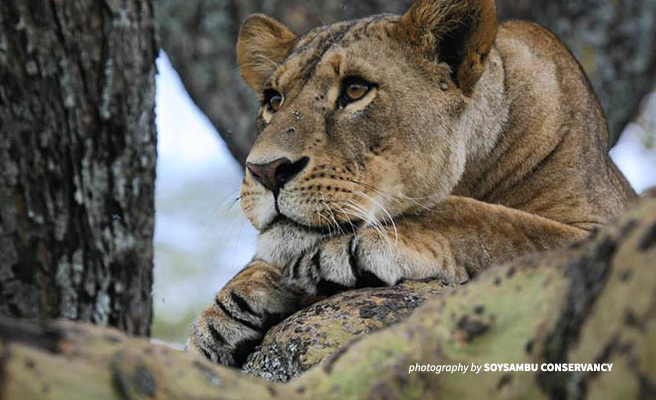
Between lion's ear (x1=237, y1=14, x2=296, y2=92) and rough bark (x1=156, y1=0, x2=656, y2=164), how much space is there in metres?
1.23

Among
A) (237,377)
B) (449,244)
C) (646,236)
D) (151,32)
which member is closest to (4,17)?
(151,32)

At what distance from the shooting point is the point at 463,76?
13.1 ft

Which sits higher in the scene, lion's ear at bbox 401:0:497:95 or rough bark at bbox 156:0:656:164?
lion's ear at bbox 401:0:497:95

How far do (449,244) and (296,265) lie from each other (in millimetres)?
503

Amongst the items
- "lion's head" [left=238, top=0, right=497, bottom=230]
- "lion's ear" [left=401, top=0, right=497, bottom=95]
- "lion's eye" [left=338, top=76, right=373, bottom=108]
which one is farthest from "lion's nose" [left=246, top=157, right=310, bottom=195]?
"lion's ear" [left=401, top=0, right=497, bottom=95]

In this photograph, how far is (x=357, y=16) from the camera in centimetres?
602

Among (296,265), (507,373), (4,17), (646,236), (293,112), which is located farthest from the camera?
(293,112)

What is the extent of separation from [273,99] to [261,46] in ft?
1.84

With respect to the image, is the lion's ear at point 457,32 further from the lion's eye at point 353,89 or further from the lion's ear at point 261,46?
the lion's ear at point 261,46

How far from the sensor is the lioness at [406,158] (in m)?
3.38

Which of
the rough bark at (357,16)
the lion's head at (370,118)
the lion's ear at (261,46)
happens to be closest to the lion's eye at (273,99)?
the lion's head at (370,118)

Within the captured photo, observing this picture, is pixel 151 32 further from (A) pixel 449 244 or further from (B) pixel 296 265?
(A) pixel 449 244

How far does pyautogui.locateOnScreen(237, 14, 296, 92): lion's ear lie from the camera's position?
4.57 meters

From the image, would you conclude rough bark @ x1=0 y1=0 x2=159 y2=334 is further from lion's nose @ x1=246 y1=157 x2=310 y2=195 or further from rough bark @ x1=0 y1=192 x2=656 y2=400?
rough bark @ x1=0 y1=192 x2=656 y2=400
